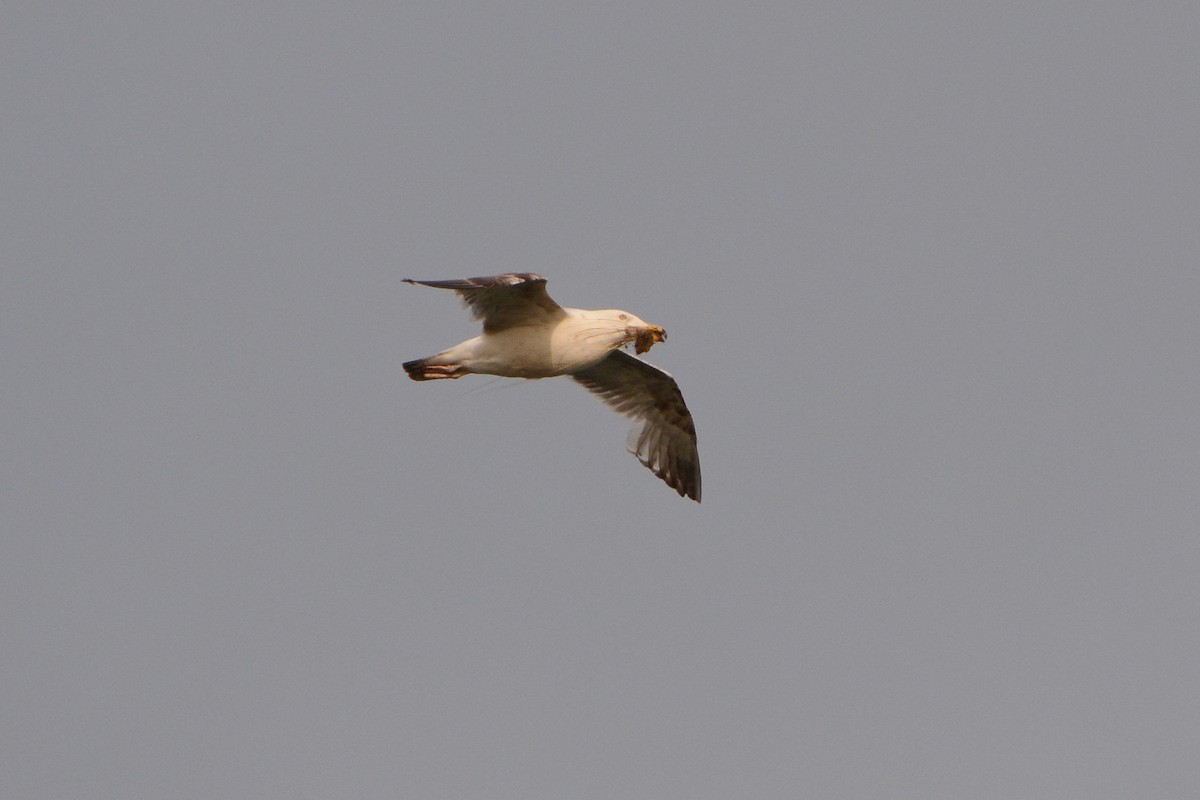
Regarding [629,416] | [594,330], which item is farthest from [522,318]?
[629,416]

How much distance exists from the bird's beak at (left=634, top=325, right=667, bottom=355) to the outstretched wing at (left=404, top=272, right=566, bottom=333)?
86 cm

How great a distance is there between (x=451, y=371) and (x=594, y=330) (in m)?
1.61

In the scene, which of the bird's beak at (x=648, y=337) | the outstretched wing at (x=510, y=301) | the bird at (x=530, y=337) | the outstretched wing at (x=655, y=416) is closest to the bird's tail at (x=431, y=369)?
the bird at (x=530, y=337)

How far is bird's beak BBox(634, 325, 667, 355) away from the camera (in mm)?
19266

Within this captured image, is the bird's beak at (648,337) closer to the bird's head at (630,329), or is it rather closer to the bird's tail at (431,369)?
the bird's head at (630,329)

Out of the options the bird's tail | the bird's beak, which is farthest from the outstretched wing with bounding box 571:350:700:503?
the bird's tail

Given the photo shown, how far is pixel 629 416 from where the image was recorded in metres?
23.0

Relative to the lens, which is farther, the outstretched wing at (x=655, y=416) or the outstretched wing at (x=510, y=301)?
the outstretched wing at (x=655, y=416)

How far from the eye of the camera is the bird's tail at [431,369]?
19406 mm

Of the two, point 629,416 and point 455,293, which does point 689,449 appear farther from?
point 455,293

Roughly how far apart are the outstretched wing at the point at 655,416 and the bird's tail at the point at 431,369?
10.4 ft

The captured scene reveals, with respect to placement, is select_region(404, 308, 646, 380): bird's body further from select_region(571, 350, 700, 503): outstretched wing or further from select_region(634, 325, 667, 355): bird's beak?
select_region(571, 350, 700, 503): outstretched wing

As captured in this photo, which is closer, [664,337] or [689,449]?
[664,337]

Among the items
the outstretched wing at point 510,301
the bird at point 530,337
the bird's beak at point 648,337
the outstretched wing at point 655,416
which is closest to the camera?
the outstretched wing at point 510,301
